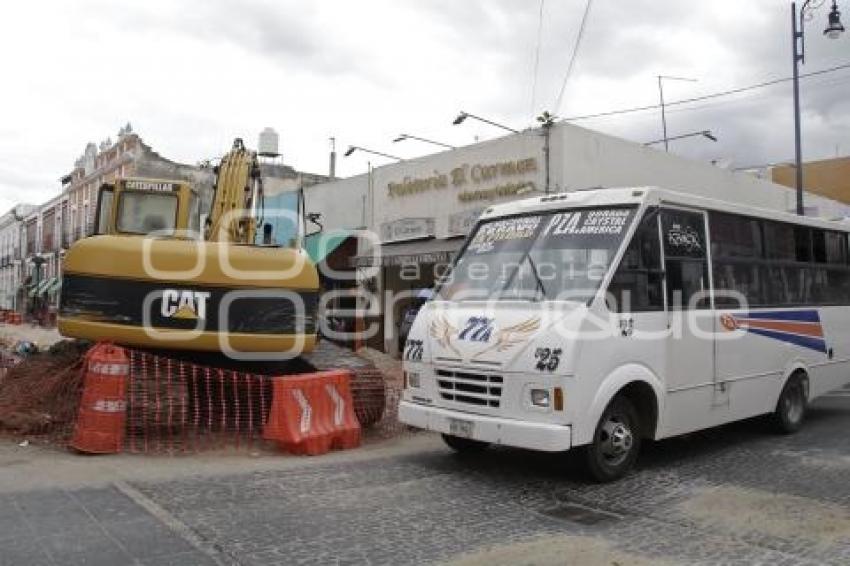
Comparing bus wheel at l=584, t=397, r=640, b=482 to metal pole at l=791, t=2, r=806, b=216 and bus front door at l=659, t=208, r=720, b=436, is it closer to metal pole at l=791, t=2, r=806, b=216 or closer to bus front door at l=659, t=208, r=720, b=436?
bus front door at l=659, t=208, r=720, b=436

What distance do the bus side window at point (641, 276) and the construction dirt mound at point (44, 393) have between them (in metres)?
6.06

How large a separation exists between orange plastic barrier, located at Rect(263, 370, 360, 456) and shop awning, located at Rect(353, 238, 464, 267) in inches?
360

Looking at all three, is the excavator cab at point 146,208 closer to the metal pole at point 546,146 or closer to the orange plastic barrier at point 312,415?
the orange plastic barrier at point 312,415

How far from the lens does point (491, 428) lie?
7.12 meters

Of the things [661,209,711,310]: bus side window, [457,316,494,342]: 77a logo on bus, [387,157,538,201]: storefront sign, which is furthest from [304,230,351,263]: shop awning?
[457,316,494,342]: 77a logo on bus

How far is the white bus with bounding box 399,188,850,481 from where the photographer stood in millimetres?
A: 7031

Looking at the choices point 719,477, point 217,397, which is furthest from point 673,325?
point 217,397

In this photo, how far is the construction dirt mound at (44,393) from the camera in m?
8.98

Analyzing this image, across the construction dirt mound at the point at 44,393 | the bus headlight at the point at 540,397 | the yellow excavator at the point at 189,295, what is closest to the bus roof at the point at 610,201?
the bus headlight at the point at 540,397

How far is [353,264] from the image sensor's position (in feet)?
72.8

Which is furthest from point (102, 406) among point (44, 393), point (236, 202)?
point (236, 202)

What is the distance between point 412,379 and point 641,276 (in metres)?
2.44

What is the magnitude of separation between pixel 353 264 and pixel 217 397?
12.7m

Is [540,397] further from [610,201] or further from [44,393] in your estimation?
[44,393]
